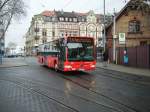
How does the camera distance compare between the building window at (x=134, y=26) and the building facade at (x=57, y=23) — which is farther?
the building facade at (x=57, y=23)

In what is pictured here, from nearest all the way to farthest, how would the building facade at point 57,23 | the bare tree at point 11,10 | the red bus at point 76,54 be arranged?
the red bus at point 76,54 → the bare tree at point 11,10 → the building facade at point 57,23

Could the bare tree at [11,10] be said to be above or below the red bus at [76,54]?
above

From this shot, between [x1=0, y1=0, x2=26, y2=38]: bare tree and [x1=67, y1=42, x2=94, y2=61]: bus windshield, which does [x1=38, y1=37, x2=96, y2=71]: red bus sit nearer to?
[x1=67, y1=42, x2=94, y2=61]: bus windshield

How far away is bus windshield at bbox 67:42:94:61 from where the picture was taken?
2294 centimetres

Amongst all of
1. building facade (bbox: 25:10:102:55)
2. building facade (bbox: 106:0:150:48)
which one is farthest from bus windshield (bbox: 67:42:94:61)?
building facade (bbox: 25:10:102:55)

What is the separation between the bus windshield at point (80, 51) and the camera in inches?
903

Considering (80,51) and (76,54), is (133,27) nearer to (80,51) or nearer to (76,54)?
(80,51)

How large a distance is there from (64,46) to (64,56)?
718 millimetres

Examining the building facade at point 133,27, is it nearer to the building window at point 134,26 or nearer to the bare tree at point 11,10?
the building window at point 134,26

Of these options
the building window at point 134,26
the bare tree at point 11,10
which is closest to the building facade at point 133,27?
the building window at point 134,26

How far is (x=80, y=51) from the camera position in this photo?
23.1 meters

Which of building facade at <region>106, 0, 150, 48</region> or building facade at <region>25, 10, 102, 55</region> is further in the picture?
building facade at <region>25, 10, 102, 55</region>

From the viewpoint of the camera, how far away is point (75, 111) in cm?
956

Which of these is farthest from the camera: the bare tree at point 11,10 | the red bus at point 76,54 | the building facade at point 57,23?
the building facade at point 57,23
